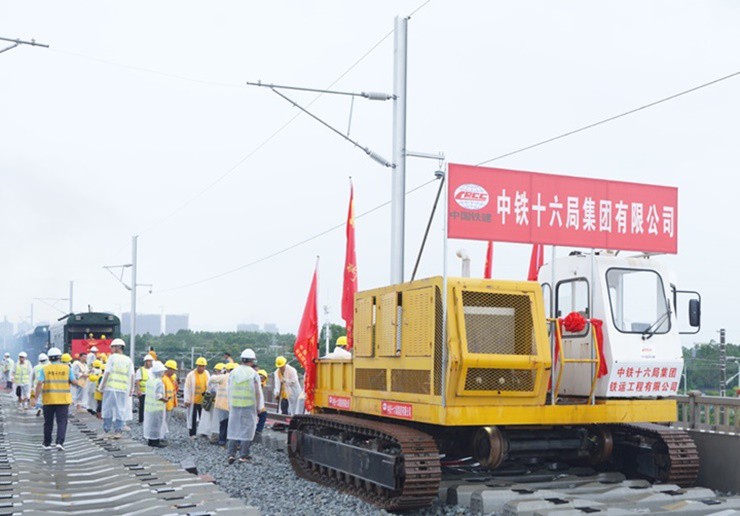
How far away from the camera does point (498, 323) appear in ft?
35.6

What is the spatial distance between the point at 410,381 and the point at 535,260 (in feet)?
11.7

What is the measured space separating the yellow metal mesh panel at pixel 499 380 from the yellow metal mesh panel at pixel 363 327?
2.22 m

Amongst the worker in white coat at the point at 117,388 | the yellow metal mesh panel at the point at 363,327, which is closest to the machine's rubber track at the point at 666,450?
the yellow metal mesh panel at the point at 363,327

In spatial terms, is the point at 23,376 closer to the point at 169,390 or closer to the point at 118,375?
the point at 169,390

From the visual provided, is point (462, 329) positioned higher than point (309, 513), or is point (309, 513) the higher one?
point (462, 329)

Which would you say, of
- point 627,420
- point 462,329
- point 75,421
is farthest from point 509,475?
point 75,421

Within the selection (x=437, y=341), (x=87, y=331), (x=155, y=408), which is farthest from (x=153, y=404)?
(x=87, y=331)

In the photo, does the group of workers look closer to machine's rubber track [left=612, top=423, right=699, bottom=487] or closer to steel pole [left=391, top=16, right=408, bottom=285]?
steel pole [left=391, top=16, right=408, bottom=285]

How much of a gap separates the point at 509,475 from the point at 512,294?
99.8 inches

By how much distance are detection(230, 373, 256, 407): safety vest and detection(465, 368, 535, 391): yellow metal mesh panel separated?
6.37 meters

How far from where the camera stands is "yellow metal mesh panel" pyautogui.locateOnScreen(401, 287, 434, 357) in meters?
10.7

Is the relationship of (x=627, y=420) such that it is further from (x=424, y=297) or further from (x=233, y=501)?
(x=233, y=501)

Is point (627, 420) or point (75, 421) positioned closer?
point (627, 420)

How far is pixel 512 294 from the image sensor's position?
35.7 ft
